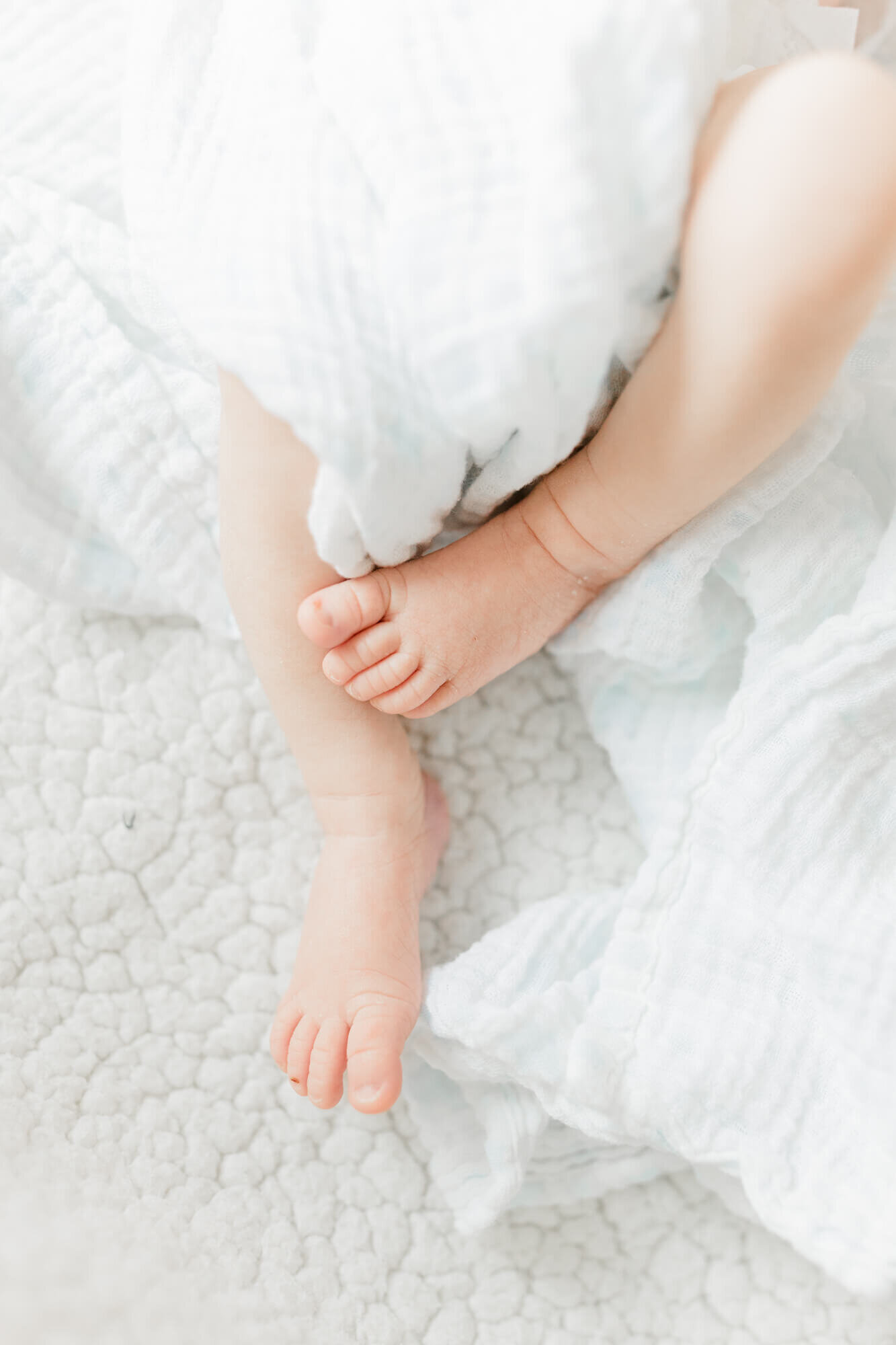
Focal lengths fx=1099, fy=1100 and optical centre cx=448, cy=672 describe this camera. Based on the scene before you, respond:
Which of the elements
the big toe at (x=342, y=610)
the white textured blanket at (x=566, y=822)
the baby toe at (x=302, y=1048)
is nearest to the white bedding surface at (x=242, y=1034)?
the white textured blanket at (x=566, y=822)

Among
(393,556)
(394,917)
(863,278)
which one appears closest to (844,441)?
(863,278)

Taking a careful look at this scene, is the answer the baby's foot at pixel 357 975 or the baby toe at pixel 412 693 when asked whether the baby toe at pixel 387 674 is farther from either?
the baby's foot at pixel 357 975

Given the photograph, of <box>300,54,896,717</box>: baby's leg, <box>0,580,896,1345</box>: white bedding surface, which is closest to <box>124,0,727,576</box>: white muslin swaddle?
<box>300,54,896,717</box>: baby's leg

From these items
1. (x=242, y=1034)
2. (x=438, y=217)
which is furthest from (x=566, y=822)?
(x=438, y=217)

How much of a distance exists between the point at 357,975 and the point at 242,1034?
0.15m

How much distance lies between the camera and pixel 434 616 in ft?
2.12

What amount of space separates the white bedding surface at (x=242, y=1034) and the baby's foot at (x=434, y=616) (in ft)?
0.57

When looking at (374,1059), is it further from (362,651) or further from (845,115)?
(845,115)

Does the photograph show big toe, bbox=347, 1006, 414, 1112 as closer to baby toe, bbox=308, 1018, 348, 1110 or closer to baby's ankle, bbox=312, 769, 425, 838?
baby toe, bbox=308, 1018, 348, 1110

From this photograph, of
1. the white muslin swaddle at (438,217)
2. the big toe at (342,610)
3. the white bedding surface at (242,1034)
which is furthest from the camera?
the white bedding surface at (242,1034)

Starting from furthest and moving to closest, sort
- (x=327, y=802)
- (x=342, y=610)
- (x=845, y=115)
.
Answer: (x=327, y=802)
(x=342, y=610)
(x=845, y=115)

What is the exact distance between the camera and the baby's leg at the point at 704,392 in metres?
0.52

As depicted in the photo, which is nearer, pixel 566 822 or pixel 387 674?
pixel 387 674

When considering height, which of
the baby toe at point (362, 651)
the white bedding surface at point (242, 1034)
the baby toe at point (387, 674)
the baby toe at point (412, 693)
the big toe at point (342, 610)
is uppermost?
the big toe at point (342, 610)
